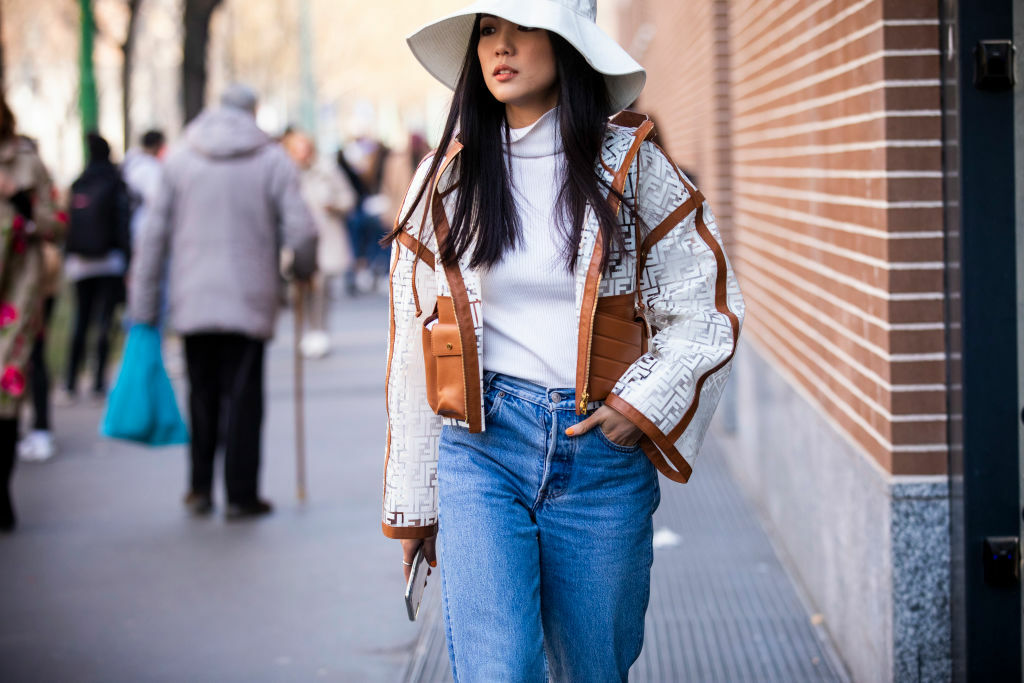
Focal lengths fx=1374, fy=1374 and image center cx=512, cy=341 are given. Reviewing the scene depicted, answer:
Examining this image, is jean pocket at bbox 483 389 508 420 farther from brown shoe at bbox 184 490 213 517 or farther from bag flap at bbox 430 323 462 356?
brown shoe at bbox 184 490 213 517

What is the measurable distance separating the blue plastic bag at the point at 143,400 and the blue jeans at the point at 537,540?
409cm

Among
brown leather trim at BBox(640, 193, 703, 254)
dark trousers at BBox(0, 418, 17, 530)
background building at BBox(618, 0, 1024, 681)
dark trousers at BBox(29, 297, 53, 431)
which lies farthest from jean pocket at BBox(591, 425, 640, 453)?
dark trousers at BBox(29, 297, 53, 431)

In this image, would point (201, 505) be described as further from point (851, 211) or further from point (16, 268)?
point (851, 211)

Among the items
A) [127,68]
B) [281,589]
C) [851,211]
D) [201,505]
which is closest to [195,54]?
[127,68]

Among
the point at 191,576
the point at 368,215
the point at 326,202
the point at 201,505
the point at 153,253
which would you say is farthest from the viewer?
the point at 368,215

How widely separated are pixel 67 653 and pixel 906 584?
301cm

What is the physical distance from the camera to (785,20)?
232 inches

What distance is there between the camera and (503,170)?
9.63 feet

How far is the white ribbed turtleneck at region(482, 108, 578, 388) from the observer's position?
113 inches

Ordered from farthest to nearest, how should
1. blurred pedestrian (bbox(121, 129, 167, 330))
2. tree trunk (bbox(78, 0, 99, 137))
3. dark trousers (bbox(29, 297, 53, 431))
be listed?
tree trunk (bbox(78, 0, 99, 137)) → blurred pedestrian (bbox(121, 129, 167, 330)) → dark trousers (bbox(29, 297, 53, 431))

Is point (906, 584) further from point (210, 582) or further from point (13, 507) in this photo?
point (13, 507)

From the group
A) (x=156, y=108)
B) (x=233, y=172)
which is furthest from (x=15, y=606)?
(x=156, y=108)

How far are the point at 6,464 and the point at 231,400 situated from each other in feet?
3.74

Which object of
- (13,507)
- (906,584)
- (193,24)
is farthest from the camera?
(193,24)
